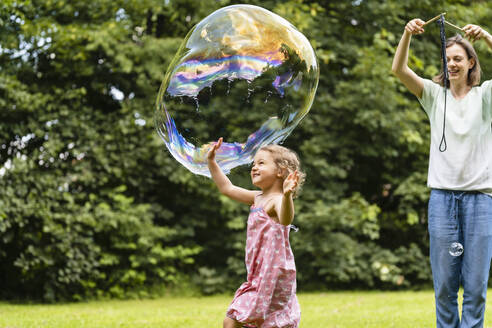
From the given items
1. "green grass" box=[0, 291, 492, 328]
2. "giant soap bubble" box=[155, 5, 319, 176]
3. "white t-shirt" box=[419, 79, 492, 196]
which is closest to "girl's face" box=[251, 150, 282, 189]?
"giant soap bubble" box=[155, 5, 319, 176]

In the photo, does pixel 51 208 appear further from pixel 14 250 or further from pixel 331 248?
pixel 331 248

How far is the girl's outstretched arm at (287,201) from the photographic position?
2660 mm

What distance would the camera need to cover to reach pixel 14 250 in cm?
771

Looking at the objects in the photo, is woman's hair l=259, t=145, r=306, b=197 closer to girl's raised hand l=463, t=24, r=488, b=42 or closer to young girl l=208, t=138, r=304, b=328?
young girl l=208, t=138, r=304, b=328

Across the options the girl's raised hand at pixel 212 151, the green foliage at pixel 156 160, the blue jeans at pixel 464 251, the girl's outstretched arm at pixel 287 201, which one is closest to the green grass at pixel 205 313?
the green foliage at pixel 156 160

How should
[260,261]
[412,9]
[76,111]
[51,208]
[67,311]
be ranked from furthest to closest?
1. [412,9]
2. [76,111]
3. [51,208]
4. [67,311]
5. [260,261]

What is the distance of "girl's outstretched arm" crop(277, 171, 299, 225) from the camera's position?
105 inches

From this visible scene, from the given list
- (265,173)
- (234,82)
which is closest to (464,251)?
(265,173)

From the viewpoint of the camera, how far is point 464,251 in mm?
Answer: 2971

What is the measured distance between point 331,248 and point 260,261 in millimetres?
5696

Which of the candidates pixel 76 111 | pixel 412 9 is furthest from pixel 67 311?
pixel 412 9

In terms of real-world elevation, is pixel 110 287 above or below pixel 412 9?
below

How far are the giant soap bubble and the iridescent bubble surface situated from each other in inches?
47.3

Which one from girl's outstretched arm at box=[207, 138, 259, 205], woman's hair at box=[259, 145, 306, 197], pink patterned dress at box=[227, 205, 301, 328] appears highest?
woman's hair at box=[259, 145, 306, 197]
